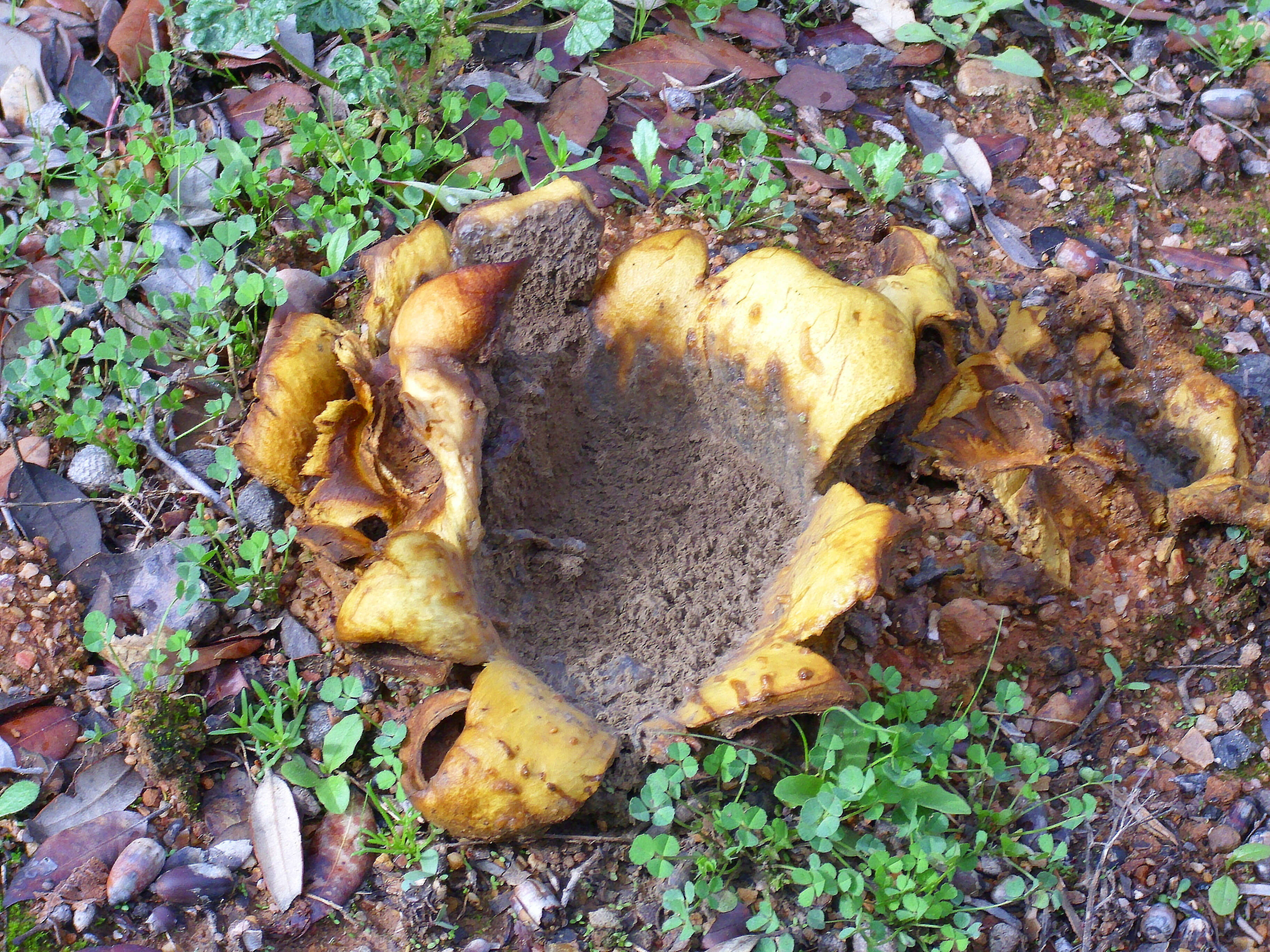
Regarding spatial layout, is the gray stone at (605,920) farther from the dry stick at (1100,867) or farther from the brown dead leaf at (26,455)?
the brown dead leaf at (26,455)

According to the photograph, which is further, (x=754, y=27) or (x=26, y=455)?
(x=754, y=27)

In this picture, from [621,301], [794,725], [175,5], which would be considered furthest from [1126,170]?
[175,5]

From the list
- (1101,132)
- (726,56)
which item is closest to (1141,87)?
(1101,132)

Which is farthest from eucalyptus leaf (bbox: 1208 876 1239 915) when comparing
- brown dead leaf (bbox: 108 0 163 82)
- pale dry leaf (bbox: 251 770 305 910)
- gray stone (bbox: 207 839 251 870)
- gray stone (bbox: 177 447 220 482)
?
brown dead leaf (bbox: 108 0 163 82)

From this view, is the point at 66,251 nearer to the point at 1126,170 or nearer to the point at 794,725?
the point at 794,725

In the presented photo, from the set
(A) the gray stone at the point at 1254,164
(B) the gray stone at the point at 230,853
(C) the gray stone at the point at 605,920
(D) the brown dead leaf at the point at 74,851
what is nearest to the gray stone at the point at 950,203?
(A) the gray stone at the point at 1254,164

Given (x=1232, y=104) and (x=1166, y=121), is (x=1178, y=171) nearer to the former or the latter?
(x=1166, y=121)

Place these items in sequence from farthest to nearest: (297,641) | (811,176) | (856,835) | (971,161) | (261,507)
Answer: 1. (971,161)
2. (811,176)
3. (261,507)
4. (297,641)
5. (856,835)
